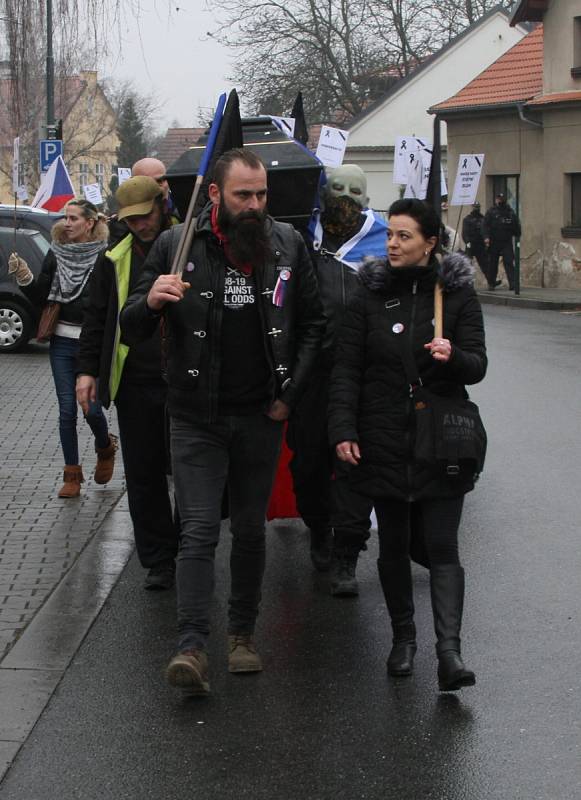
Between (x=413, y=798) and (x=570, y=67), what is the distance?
2890cm

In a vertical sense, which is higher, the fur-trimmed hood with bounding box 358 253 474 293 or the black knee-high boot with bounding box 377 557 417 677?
the fur-trimmed hood with bounding box 358 253 474 293

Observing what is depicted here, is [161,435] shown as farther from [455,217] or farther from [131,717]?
[455,217]

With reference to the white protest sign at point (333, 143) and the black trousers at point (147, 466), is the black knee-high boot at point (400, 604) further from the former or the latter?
the white protest sign at point (333, 143)

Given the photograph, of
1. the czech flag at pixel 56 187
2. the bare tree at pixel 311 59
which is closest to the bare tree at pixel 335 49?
the bare tree at pixel 311 59

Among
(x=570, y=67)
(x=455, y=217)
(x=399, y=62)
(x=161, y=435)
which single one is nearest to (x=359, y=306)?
(x=161, y=435)

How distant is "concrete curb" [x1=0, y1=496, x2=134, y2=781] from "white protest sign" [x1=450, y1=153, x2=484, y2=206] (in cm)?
1897

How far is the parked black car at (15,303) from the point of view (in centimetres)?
1869

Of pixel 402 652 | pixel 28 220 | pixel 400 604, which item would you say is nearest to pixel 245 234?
pixel 400 604

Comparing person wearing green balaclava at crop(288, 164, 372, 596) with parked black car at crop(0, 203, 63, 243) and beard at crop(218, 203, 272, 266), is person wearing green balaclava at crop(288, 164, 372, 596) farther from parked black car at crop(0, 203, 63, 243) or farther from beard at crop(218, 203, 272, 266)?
parked black car at crop(0, 203, 63, 243)

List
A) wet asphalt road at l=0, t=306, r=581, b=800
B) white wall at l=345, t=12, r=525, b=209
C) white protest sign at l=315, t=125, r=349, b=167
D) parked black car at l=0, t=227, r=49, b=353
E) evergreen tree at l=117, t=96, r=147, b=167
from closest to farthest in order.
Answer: wet asphalt road at l=0, t=306, r=581, b=800, white protest sign at l=315, t=125, r=349, b=167, parked black car at l=0, t=227, r=49, b=353, white wall at l=345, t=12, r=525, b=209, evergreen tree at l=117, t=96, r=147, b=167

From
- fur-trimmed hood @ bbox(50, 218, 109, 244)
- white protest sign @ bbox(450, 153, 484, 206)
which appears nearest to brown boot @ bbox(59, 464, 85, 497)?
fur-trimmed hood @ bbox(50, 218, 109, 244)

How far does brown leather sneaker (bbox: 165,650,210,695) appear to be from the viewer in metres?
4.94

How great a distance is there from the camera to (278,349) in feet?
17.0

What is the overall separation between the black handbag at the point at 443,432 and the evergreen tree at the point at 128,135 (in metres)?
92.1
